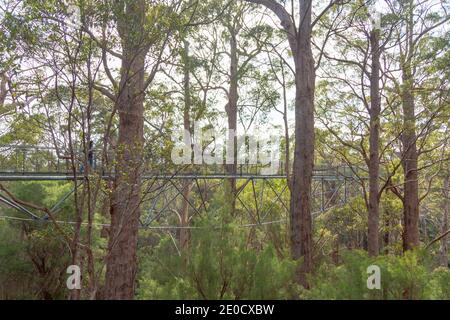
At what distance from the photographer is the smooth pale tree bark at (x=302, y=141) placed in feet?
17.0

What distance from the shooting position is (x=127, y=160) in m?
4.61

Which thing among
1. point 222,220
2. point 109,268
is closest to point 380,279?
point 222,220

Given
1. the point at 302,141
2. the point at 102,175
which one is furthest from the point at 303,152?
the point at 102,175

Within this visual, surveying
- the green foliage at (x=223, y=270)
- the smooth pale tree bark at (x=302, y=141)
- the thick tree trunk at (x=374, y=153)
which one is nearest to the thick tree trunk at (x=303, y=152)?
the smooth pale tree bark at (x=302, y=141)

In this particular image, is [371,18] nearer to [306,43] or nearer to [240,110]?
[306,43]

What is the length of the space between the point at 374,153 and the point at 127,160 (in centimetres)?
546

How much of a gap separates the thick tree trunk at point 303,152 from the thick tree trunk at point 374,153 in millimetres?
2935

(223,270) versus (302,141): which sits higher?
(302,141)

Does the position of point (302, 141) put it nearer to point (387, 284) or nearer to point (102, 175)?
point (102, 175)

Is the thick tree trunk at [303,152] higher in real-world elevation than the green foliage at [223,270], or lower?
higher

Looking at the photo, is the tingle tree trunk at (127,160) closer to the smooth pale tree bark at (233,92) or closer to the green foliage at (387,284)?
the green foliage at (387,284)

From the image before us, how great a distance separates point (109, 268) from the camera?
541 centimetres

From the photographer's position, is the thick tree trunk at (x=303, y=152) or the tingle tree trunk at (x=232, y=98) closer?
the thick tree trunk at (x=303, y=152)

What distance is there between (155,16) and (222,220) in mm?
2413
